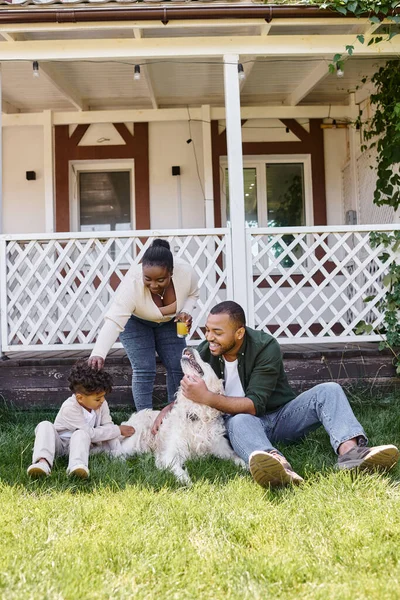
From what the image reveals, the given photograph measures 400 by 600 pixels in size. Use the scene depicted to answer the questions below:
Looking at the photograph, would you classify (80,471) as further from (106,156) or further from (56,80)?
(106,156)

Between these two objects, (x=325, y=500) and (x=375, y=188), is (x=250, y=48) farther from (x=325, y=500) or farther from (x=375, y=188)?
(x=325, y=500)

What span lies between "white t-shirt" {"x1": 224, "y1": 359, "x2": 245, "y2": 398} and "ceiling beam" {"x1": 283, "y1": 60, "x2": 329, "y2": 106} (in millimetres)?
4491

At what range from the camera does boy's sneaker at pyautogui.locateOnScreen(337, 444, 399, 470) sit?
2.98 meters

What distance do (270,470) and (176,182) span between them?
241 inches

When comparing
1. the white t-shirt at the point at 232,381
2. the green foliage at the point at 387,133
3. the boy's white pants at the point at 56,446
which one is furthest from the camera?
the green foliage at the point at 387,133

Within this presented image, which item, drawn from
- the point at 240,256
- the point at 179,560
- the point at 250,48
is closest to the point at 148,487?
the point at 179,560

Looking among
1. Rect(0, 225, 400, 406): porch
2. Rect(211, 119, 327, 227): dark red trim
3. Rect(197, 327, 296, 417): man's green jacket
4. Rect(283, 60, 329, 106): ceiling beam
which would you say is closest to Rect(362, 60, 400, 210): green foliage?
Rect(283, 60, 329, 106): ceiling beam

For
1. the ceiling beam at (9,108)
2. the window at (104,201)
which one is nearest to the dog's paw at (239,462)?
the window at (104,201)

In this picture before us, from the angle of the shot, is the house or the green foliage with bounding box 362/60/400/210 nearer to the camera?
the green foliage with bounding box 362/60/400/210

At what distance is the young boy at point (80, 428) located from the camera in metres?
3.34

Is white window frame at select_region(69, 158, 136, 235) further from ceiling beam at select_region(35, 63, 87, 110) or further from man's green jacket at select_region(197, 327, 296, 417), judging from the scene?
man's green jacket at select_region(197, 327, 296, 417)

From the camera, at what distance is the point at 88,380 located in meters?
3.57

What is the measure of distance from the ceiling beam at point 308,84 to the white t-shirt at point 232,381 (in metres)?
4.49

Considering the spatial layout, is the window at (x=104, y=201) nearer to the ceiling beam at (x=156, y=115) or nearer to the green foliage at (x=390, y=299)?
the ceiling beam at (x=156, y=115)
